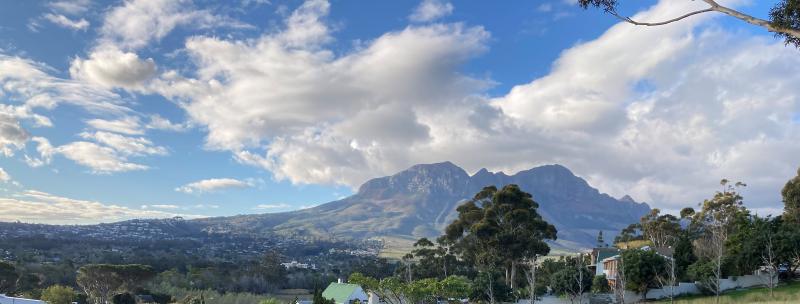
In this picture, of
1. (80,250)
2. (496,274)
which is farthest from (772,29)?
(80,250)

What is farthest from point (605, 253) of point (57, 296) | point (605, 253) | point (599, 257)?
point (57, 296)

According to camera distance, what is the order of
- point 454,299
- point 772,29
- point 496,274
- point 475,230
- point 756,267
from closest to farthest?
point 772,29, point 454,299, point 756,267, point 496,274, point 475,230

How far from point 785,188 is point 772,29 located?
50140mm

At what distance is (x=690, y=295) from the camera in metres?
41.6

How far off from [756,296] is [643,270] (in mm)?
7529

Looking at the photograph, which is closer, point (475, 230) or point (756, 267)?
point (756, 267)

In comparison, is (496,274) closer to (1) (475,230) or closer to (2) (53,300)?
(1) (475,230)

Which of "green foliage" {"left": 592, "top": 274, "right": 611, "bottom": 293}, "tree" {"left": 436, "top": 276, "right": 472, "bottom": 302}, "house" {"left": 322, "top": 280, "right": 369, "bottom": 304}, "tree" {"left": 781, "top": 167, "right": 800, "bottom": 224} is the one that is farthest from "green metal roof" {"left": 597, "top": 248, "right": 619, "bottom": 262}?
"tree" {"left": 436, "top": 276, "right": 472, "bottom": 302}

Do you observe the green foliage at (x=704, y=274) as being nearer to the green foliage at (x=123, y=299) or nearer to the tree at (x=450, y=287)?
the tree at (x=450, y=287)

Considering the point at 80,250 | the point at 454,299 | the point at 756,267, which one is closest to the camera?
the point at 454,299

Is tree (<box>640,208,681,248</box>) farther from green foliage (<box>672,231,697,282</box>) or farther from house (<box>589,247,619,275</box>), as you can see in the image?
green foliage (<box>672,231,697,282</box>)

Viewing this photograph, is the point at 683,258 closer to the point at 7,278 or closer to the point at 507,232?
the point at 507,232

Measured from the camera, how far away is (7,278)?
56.0 meters

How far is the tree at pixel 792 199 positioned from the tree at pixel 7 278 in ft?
236
